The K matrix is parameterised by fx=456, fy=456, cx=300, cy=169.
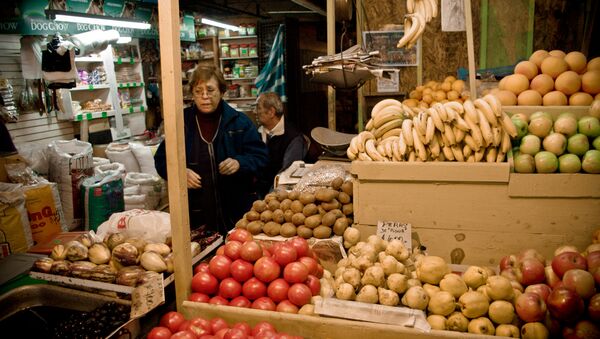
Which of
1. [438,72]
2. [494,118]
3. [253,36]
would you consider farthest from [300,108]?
[494,118]

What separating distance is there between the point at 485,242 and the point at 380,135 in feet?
3.22

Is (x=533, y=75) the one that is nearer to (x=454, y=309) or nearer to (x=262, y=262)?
(x=454, y=309)

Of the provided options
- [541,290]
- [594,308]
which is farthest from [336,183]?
[594,308]

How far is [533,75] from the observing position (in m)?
3.13

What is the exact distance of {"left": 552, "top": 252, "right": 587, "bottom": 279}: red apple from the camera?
200cm

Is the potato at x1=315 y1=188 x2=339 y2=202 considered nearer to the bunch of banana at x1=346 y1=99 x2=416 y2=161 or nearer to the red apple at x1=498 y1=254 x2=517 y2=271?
the bunch of banana at x1=346 y1=99 x2=416 y2=161

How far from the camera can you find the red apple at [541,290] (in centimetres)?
199

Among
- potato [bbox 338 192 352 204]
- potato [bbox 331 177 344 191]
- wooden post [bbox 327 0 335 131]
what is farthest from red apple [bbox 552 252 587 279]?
wooden post [bbox 327 0 335 131]

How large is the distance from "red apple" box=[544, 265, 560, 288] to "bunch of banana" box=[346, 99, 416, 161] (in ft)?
3.52

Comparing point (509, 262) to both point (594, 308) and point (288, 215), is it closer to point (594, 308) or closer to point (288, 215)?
point (594, 308)

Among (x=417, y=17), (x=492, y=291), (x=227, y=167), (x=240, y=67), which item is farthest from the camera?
(x=240, y=67)

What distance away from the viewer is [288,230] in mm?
2857

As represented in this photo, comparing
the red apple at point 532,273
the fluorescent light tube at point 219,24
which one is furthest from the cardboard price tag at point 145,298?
the fluorescent light tube at point 219,24

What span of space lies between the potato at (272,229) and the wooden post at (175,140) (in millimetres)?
646
